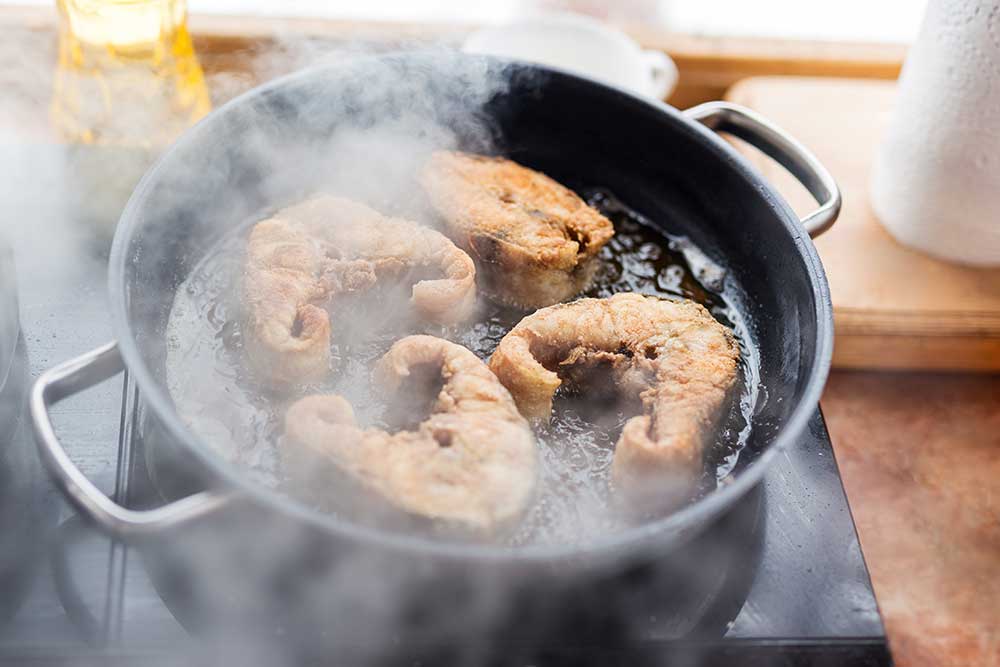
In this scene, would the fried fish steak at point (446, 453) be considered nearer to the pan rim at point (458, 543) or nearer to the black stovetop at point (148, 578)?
the pan rim at point (458, 543)

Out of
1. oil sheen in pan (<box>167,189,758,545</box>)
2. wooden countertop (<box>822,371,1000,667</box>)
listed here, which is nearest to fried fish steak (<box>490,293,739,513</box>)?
oil sheen in pan (<box>167,189,758,545</box>)

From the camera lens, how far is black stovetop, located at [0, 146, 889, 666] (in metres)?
1.39

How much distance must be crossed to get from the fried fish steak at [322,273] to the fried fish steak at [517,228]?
89 mm

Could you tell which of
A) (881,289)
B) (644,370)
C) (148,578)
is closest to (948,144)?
(881,289)

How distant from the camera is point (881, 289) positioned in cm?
214

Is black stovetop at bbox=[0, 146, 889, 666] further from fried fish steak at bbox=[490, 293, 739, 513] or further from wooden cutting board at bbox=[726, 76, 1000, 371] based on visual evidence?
wooden cutting board at bbox=[726, 76, 1000, 371]

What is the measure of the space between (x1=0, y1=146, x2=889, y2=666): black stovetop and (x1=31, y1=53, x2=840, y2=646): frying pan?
7cm

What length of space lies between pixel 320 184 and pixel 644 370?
86 cm

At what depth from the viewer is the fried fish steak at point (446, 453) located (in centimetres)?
132

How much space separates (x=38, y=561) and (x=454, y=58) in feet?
4.03

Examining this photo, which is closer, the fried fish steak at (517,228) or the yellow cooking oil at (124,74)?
the fried fish steak at (517,228)

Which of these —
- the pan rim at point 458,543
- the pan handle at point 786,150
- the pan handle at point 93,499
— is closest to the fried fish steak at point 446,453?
the pan rim at point 458,543

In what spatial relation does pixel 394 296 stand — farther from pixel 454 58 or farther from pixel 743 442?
pixel 743 442

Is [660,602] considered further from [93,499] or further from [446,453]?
[93,499]
